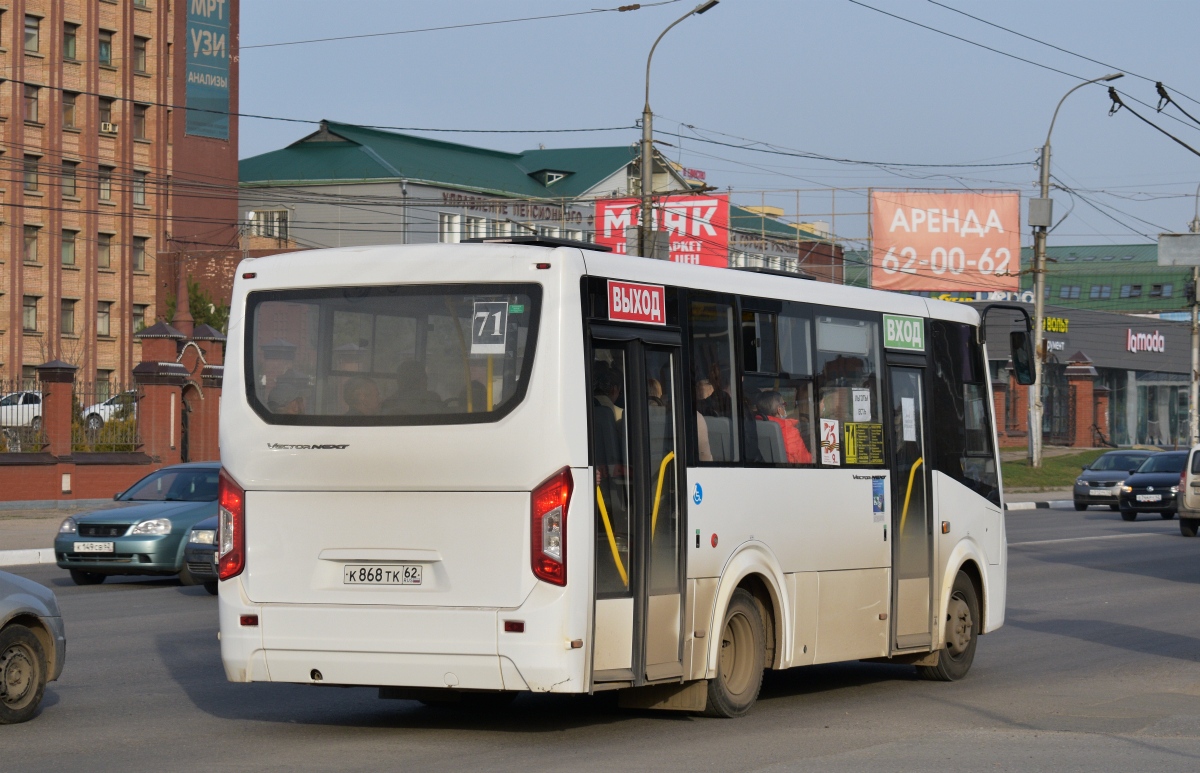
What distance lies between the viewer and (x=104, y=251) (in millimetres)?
71875

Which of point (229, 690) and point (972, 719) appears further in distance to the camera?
point (229, 690)

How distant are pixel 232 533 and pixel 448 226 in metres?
66.7

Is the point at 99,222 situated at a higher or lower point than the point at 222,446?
higher

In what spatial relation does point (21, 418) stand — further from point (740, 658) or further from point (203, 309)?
point (203, 309)

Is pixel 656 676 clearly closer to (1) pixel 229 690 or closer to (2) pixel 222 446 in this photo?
(2) pixel 222 446

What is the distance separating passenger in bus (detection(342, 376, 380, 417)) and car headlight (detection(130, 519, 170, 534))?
11.4 metres

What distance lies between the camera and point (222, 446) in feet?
29.8

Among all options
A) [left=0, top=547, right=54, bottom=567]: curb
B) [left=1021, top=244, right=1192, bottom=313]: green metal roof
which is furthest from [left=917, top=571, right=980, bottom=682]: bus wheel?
[left=1021, top=244, right=1192, bottom=313]: green metal roof

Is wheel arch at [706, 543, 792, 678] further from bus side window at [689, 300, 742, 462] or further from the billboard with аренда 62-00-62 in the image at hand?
the billboard with аренда 62-00-62

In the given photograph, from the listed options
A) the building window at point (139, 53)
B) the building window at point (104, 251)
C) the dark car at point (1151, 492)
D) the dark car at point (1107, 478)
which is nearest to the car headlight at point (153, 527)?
the dark car at point (1151, 492)

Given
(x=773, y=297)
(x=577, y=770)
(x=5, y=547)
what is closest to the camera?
(x=577, y=770)

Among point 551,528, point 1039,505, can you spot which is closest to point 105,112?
point 1039,505

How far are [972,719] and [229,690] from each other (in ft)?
16.1

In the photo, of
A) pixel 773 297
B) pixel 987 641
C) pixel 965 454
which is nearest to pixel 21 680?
pixel 773 297
